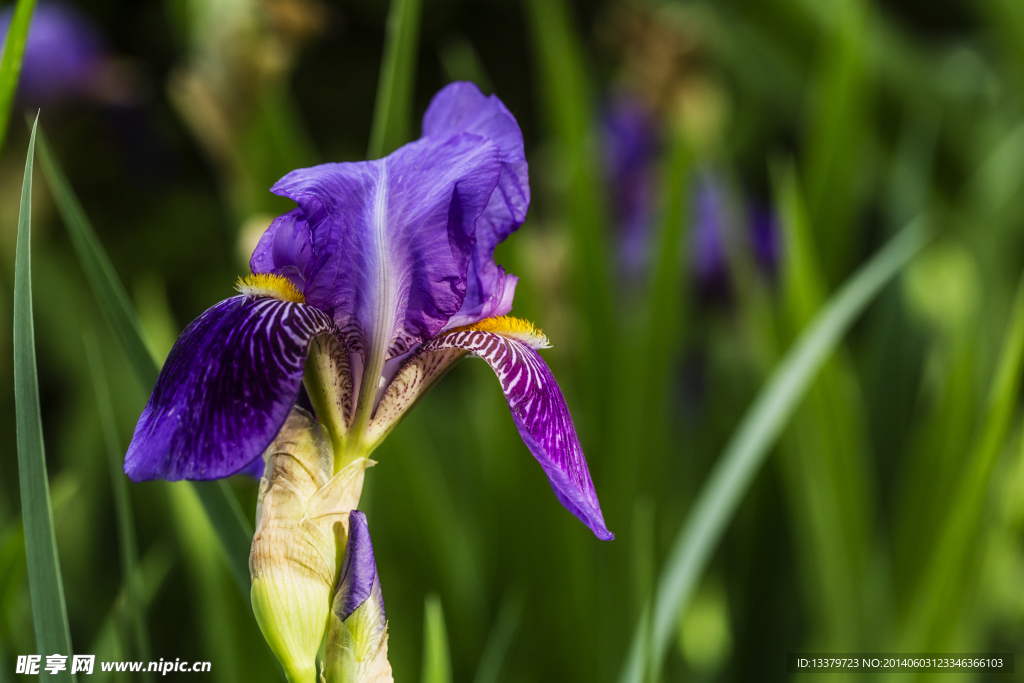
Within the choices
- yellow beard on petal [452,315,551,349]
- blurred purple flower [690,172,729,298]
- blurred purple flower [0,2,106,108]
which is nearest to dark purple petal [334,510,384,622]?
yellow beard on petal [452,315,551,349]

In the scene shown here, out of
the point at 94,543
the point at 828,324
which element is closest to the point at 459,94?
the point at 828,324

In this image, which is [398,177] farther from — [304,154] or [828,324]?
[304,154]

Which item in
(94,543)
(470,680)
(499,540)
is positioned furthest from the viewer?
(94,543)

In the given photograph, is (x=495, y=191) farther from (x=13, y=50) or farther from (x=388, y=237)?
(x=13, y=50)

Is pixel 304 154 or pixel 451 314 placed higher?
pixel 304 154

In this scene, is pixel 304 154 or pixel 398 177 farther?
pixel 304 154

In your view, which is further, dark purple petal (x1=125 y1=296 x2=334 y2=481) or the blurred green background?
the blurred green background

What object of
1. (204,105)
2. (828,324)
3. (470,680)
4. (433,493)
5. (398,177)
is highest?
(204,105)

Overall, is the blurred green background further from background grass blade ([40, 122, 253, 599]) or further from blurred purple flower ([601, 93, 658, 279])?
background grass blade ([40, 122, 253, 599])
